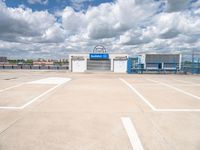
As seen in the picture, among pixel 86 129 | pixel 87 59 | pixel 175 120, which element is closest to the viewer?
pixel 86 129

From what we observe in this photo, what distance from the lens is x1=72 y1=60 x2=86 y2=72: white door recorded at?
109 ft

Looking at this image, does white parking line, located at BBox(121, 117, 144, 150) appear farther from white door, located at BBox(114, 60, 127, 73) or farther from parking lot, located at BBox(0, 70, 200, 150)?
white door, located at BBox(114, 60, 127, 73)

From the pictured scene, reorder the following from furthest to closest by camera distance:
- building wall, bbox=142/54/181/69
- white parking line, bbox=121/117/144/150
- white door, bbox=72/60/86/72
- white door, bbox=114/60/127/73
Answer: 1. building wall, bbox=142/54/181/69
2. white door, bbox=72/60/86/72
3. white door, bbox=114/60/127/73
4. white parking line, bbox=121/117/144/150

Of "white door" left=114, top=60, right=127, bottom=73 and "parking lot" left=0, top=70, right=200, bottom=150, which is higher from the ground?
"white door" left=114, top=60, right=127, bottom=73

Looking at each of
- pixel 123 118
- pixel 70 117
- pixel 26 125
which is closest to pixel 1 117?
pixel 26 125

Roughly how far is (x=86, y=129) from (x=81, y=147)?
2.92 feet

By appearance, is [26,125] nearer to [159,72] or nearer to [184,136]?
[184,136]

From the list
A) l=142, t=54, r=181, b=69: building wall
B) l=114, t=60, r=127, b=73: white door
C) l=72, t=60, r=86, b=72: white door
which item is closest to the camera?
l=114, t=60, r=127, b=73: white door

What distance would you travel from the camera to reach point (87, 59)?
33219 mm

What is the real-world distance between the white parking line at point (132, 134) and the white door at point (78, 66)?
93.7 ft

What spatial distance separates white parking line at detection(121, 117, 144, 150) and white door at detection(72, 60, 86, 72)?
28566 millimetres

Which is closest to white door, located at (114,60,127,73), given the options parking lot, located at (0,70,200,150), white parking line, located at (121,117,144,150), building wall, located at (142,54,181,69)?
building wall, located at (142,54,181,69)

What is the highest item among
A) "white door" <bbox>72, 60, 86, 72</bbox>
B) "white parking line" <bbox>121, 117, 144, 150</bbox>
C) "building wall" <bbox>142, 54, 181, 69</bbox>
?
"building wall" <bbox>142, 54, 181, 69</bbox>

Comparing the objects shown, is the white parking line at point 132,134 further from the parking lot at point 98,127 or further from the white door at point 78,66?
the white door at point 78,66
